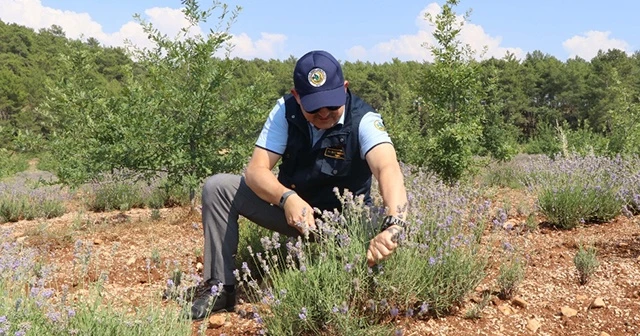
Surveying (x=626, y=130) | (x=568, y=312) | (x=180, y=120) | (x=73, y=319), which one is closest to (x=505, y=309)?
(x=568, y=312)

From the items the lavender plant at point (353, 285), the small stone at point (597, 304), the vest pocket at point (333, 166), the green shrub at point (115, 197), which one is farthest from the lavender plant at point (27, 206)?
the small stone at point (597, 304)

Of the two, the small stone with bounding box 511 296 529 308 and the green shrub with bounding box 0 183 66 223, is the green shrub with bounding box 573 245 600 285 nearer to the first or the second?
the small stone with bounding box 511 296 529 308

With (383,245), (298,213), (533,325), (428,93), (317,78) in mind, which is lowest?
(533,325)

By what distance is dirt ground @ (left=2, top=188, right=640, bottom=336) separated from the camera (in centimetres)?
222

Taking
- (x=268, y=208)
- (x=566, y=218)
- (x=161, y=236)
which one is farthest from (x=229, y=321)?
(x=566, y=218)

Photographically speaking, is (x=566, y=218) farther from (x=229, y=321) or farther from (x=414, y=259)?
(x=229, y=321)

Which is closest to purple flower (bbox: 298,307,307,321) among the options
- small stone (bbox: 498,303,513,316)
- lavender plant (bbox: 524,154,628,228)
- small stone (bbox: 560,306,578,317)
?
small stone (bbox: 498,303,513,316)

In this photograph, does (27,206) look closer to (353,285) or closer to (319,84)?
(319,84)

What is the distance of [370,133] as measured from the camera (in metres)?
2.50

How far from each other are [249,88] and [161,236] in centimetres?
211

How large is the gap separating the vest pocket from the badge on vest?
0.7 inches

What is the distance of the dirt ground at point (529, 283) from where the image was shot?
222cm

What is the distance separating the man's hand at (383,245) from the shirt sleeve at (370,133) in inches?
23.6

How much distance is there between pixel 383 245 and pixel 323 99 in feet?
2.59
